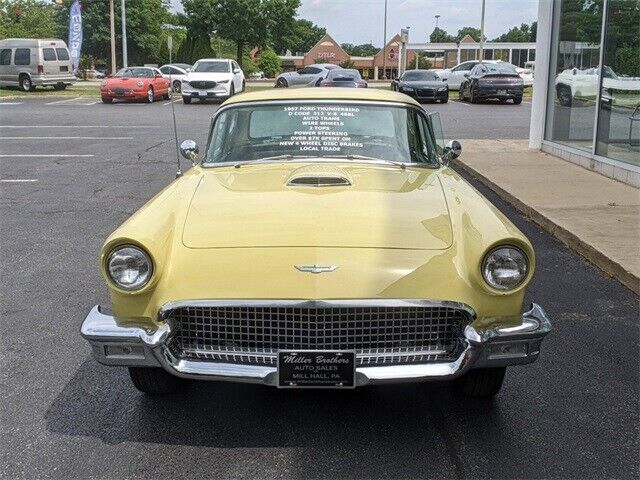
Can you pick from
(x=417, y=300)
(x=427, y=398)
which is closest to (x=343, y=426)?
(x=427, y=398)

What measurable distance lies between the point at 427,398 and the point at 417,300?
2.89 ft

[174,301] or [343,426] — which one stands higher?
[174,301]

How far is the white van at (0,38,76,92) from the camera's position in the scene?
32312mm

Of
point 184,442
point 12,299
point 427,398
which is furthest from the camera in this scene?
point 12,299

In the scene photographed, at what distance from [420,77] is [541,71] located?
15.7 metres

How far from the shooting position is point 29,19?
76000 millimetres

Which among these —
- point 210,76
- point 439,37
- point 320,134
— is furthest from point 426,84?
point 439,37


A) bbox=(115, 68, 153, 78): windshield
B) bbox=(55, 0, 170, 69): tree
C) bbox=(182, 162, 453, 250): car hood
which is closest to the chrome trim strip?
bbox=(182, 162, 453, 250): car hood

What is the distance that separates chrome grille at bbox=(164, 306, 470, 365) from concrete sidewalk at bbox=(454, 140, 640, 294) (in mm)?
2973

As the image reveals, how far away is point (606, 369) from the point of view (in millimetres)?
4266

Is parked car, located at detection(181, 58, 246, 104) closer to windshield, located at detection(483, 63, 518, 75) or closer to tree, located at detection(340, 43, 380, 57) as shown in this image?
windshield, located at detection(483, 63, 518, 75)

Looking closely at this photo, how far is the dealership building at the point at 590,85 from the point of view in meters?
10.4

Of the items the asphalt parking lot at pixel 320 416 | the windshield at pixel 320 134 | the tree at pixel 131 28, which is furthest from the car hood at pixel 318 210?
the tree at pixel 131 28

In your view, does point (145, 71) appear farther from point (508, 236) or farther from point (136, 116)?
point (508, 236)
